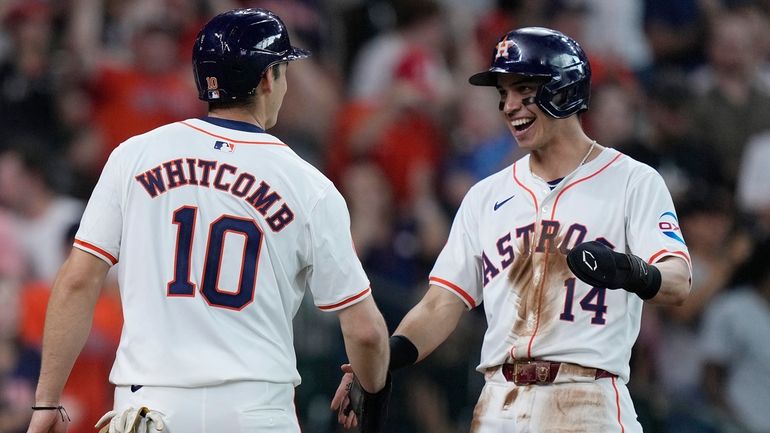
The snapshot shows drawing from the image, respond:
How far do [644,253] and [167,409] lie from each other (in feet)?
6.17

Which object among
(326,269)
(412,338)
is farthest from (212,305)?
(412,338)

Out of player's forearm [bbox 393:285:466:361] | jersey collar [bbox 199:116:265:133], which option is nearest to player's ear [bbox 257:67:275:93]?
jersey collar [bbox 199:116:265:133]

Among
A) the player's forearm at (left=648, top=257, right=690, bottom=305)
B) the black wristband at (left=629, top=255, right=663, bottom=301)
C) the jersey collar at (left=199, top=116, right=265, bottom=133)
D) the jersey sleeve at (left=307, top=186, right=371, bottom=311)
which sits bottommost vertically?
the player's forearm at (left=648, top=257, right=690, bottom=305)

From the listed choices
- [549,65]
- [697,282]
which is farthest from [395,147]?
[549,65]

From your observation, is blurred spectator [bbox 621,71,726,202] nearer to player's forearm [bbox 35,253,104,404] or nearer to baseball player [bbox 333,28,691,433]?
baseball player [bbox 333,28,691,433]

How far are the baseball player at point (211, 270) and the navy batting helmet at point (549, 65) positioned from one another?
105 cm

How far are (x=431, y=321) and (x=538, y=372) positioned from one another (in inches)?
22.9

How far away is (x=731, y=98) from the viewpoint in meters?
10.7

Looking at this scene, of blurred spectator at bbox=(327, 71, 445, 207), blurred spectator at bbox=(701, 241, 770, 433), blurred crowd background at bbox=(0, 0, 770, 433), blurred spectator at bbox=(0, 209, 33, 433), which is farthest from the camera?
blurred spectator at bbox=(327, 71, 445, 207)

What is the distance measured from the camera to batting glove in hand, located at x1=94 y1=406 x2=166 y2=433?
4.31m

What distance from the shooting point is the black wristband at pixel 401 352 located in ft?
16.8

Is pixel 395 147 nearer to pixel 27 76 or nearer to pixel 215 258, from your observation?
pixel 27 76

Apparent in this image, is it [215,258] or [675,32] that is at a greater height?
[215,258]

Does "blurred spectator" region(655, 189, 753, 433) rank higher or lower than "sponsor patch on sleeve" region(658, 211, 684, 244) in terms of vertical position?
lower
